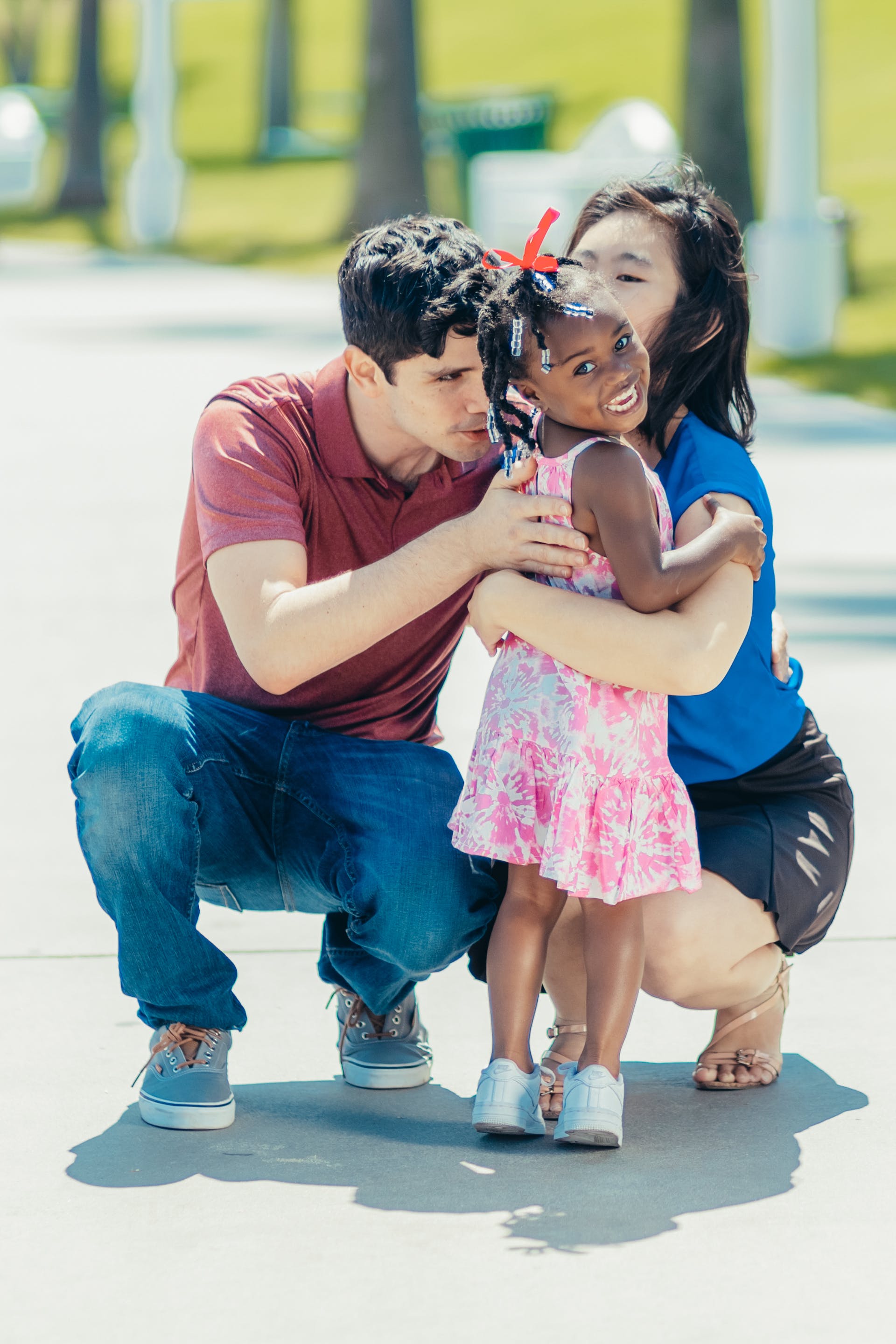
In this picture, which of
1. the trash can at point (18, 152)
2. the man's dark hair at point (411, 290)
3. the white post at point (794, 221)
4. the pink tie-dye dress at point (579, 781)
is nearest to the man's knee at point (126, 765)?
the pink tie-dye dress at point (579, 781)

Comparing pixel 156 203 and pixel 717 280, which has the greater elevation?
pixel 156 203

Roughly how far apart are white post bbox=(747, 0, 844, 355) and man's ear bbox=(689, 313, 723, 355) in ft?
32.1

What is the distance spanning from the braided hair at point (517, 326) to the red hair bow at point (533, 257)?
11 millimetres

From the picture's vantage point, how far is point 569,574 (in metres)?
2.96

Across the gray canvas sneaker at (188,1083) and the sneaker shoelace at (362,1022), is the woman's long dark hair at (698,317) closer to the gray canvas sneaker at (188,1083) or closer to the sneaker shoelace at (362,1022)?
the sneaker shoelace at (362,1022)

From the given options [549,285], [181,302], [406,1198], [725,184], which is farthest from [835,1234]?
[181,302]

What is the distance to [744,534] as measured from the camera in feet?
9.62

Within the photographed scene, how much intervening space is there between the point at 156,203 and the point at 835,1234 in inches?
949

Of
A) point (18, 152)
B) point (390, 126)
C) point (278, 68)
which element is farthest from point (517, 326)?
point (278, 68)

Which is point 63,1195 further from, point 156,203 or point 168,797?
point 156,203

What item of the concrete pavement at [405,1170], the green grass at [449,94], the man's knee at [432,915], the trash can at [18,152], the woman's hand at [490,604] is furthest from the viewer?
the trash can at [18,152]

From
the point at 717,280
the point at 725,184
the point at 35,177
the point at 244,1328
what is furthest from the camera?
the point at 35,177

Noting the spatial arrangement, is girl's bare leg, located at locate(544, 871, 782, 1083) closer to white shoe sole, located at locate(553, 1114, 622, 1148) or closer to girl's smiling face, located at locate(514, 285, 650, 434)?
white shoe sole, located at locate(553, 1114, 622, 1148)

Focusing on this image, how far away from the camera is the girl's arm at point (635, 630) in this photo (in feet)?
9.42
